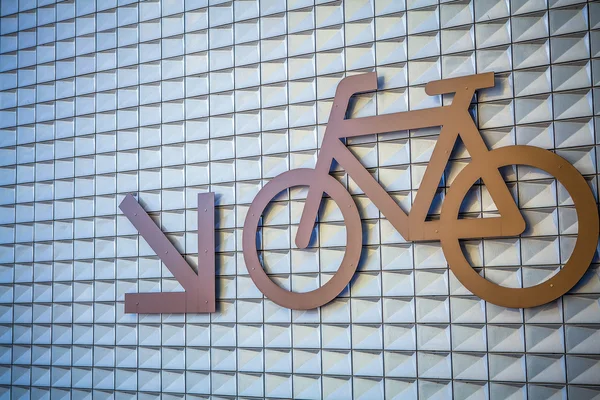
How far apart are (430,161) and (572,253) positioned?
84 centimetres

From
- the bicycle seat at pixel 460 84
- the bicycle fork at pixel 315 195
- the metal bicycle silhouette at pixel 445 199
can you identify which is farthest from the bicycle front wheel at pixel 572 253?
the bicycle fork at pixel 315 195

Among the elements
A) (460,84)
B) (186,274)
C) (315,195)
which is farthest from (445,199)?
(186,274)

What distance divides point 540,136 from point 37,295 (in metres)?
3.47

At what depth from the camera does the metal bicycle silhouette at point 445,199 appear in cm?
307

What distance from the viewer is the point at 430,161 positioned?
11.1 feet

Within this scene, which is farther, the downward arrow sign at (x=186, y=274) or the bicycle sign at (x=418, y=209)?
the downward arrow sign at (x=186, y=274)

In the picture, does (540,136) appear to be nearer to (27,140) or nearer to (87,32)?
(87,32)

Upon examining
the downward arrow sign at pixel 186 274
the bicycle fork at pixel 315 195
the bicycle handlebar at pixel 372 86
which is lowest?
the downward arrow sign at pixel 186 274

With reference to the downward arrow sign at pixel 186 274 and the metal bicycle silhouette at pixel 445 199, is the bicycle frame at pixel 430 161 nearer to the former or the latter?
the metal bicycle silhouette at pixel 445 199

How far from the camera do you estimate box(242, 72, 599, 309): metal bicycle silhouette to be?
3066 millimetres

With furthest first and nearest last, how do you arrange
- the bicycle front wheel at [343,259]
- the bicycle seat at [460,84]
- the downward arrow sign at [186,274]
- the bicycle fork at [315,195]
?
the downward arrow sign at [186,274], the bicycle fork at [315,195], the bicycle front wheel at [343,259], the bicycle seat at [460,84]

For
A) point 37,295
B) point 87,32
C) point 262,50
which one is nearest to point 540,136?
point 262,50

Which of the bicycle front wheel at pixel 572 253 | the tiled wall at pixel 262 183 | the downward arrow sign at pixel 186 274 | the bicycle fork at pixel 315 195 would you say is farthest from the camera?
the downward arrow sign at pixel 186 274

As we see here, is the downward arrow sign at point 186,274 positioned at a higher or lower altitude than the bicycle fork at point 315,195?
lower
